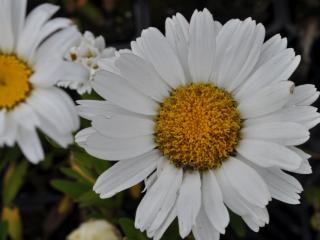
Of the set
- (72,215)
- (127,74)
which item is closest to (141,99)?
(127,74)

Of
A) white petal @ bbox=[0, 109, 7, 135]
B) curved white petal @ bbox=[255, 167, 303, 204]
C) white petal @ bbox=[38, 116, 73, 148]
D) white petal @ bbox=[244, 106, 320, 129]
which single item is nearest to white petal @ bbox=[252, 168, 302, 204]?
curved white petal @ bbox=[255, 167, 303, 204]

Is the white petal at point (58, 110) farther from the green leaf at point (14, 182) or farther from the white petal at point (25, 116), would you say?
the green leaf at point (14, 182)

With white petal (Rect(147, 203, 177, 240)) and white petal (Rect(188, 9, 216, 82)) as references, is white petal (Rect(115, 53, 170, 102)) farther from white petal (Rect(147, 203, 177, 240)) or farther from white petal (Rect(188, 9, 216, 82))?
white petal (Rect(147, 203, 177, 240))

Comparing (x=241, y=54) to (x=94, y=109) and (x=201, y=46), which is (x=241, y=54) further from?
(x=94, y=109)

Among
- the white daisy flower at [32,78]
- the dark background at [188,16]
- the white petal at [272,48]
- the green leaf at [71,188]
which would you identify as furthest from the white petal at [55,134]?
the dark background at [188,16]

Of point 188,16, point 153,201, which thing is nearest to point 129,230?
point 153,201

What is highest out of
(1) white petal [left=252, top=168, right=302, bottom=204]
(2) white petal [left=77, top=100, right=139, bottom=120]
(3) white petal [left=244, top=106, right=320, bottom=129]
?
(3) white petal [left=244, top=106, right=320, bottom=129]

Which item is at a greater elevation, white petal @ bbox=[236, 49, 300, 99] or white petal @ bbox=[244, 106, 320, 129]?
white petal @ bbox=[236, 49, 300, 99]
